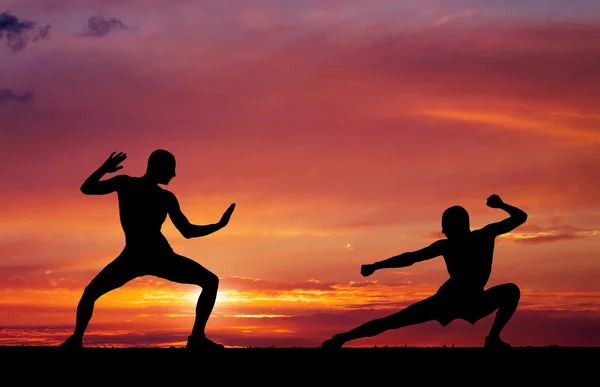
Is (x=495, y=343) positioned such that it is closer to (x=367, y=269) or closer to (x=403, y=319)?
(x=403, y=319)

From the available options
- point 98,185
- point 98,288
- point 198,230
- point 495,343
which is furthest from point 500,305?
point 98,185

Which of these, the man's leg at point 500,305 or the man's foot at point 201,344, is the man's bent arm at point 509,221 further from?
the man's foot at point 201,344

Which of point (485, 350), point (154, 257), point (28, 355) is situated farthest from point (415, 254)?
point (28, 355)

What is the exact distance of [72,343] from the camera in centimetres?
1409

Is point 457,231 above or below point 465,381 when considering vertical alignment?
above

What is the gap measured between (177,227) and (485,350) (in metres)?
4.86

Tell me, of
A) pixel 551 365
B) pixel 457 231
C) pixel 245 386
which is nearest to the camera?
pixel 245 386

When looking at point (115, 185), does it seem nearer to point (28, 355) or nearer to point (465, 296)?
point (28, 355)

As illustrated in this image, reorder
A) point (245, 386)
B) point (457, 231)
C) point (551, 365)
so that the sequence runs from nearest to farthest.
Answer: point (245, 386)
point (551, 365)
point (457, 231)

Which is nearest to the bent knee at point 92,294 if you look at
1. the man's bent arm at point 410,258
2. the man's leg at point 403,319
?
the man's leg at point 403,319

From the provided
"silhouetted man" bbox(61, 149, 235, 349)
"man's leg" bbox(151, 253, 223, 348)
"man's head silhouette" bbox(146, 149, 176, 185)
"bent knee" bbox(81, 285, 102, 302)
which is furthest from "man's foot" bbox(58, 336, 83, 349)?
"man's head silhouette" bbox(146, 149, 176, 185)

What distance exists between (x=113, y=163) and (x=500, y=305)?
5920 millimetres

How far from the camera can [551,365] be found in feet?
41.8

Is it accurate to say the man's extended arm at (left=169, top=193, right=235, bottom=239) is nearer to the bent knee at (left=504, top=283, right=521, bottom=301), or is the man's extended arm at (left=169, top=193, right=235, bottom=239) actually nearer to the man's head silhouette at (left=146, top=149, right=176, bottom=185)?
the man's head silhouette at (left=146, top=149, right=176, bottom=185)
